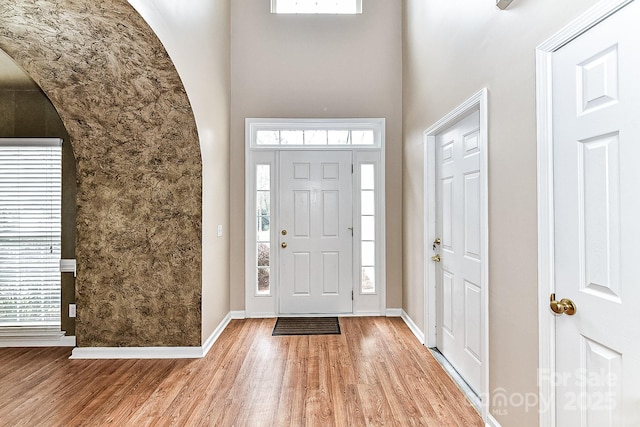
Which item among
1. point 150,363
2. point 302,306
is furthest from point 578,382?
point 302,306

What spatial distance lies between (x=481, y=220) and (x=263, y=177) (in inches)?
107

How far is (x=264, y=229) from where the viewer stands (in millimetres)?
4402

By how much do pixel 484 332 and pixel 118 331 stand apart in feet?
9.30

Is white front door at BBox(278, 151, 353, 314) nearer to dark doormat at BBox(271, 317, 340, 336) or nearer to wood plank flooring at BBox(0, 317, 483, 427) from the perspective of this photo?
dark doormat at BBox(271, 317, 340, 336)

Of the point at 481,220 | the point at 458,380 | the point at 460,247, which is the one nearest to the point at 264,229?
the point at 460,247

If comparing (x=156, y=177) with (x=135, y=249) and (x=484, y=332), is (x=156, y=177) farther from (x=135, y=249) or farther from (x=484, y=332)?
(x=484, y=332)

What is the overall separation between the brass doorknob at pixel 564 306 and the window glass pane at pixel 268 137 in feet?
11.1

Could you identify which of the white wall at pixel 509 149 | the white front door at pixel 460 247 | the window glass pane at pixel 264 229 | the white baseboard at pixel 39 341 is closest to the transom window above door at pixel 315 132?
the window glass pane at pixel 264 229

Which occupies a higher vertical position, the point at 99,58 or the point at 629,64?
the point at 99,58

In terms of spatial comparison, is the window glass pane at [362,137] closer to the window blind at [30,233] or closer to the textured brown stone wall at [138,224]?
the textured brown stone wall at [138,224]

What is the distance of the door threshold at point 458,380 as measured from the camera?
7.90ft

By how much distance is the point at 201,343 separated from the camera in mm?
3223

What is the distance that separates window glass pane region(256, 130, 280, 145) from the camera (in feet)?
14.4

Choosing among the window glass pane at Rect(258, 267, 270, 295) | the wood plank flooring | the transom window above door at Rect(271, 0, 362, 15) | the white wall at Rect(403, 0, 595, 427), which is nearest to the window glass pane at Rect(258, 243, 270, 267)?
the window glass pane at Rect(258, 267, 270, 295)
